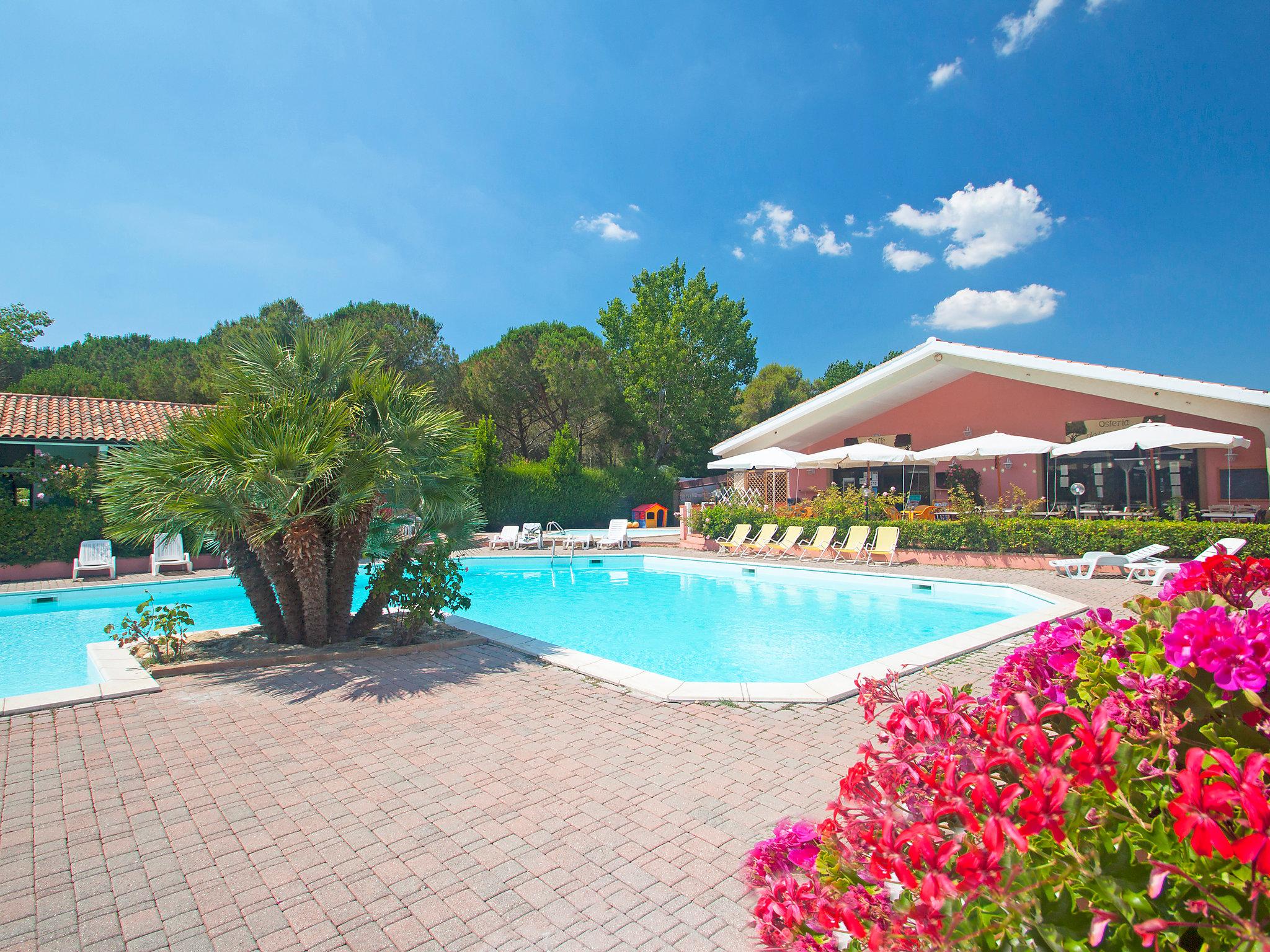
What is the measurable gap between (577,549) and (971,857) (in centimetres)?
1861

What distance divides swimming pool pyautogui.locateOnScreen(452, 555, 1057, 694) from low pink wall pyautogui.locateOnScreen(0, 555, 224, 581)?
22.0ft

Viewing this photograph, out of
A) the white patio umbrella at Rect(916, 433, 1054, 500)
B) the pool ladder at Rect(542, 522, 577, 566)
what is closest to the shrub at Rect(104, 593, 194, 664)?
the pool ladder at Rect(542, 522, 577, 566)

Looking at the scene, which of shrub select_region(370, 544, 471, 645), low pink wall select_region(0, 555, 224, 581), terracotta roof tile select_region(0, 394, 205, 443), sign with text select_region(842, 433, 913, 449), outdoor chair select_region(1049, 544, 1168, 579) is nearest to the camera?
shrub select_region(370, 544, 471, 645)

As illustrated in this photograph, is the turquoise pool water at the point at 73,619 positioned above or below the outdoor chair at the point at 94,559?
below

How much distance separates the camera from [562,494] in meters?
25.6

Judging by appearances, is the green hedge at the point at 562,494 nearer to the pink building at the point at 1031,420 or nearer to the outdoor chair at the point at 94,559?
the pink building at the point at 1031,420

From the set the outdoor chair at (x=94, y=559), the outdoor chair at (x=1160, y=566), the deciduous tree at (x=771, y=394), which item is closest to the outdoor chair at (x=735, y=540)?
the outdoor chair at (x=1160, y=566)

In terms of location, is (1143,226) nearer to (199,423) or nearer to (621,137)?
(621,137)

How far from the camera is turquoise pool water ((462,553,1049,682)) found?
27.9 feet

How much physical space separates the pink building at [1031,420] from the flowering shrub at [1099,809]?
56.9 ft

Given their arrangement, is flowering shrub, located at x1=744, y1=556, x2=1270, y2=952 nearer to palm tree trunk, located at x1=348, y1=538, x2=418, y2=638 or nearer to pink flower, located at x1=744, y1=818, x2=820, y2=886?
→ pink flower, located at x1=744, y1=818, x2=820, y2=886

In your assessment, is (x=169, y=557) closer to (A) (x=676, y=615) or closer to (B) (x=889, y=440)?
(A) (x=676, y=615)

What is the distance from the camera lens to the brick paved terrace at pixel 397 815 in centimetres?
254

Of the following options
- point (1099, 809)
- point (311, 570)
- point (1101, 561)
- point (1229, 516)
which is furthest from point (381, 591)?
point (1229, 516)
